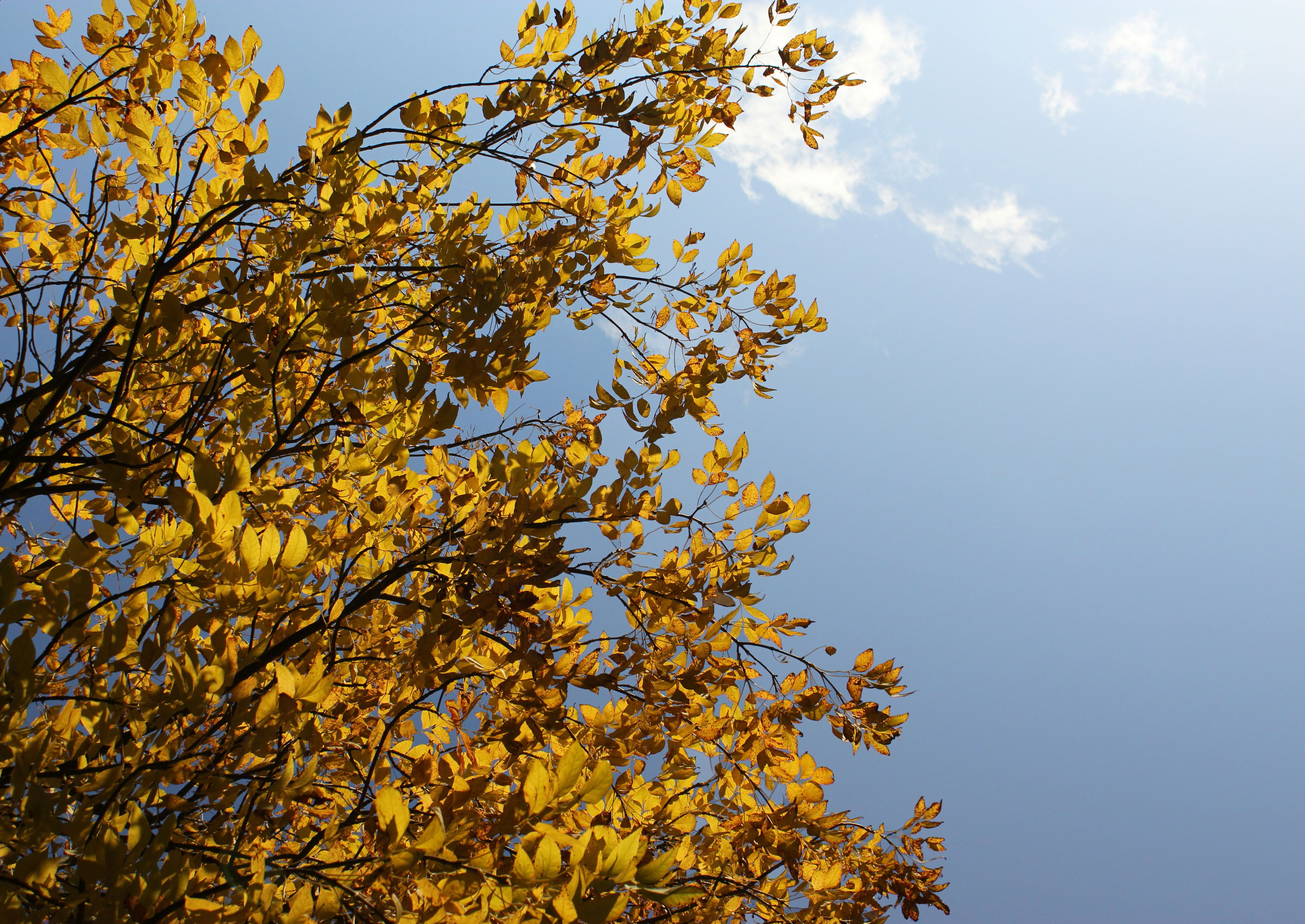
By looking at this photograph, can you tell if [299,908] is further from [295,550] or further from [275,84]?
[275,84]

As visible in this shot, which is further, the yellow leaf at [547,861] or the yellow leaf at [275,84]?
the yellow leaf at [275,84]

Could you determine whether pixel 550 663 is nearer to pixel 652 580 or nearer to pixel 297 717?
pixel 652 580


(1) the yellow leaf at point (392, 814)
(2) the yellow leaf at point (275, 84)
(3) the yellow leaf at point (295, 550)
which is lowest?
(1) the yellow leaf at point (392, 814)

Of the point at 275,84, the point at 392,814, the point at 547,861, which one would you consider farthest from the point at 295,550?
the point at 275,84

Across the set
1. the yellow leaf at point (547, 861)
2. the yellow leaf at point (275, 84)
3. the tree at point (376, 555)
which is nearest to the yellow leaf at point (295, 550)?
the tree at point (376, 555)

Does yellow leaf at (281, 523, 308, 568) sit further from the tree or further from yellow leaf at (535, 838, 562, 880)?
yellow leaf at (535, 838, 562, 880)

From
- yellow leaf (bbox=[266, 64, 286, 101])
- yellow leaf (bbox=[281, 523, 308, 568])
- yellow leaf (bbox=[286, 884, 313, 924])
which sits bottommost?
yellow leaf (bbox=[286, 884, 313, 924])

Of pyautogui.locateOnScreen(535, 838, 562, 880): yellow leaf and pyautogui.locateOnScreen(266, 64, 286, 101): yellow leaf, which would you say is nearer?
pyautogui.locateOnScreen(535, 838, 562, 880): yellow leaf

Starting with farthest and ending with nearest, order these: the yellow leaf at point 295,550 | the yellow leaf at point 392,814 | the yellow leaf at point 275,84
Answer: the yellow leaf at point 275,84
the yellow leaf at point 295,550
the yellow leaf at point 392,814

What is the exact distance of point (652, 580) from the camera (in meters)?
2.12

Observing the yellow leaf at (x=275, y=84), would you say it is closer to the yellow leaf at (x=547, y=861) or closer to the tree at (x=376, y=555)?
the tree at (x=376, y=555)

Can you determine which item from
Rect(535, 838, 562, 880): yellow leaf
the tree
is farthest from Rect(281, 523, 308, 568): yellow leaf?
Rect(535, 838, 562, 880): yellow leaf

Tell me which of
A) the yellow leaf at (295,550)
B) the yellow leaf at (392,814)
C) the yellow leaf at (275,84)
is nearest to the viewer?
the yellow leaf at (392,814)

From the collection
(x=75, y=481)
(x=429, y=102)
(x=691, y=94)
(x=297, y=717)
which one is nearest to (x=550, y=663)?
(x=297, y=717)
